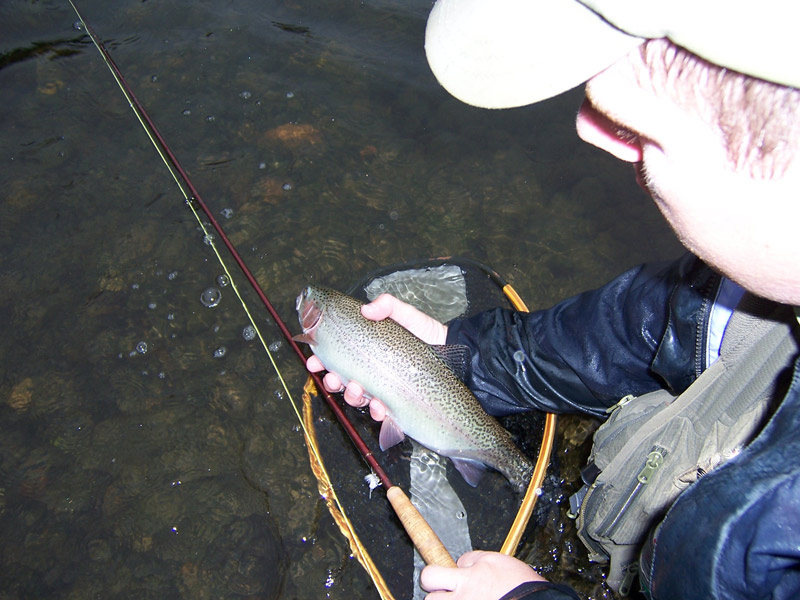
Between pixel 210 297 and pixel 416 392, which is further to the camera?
pixel 210 297

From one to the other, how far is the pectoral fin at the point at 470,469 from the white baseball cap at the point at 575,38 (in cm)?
195

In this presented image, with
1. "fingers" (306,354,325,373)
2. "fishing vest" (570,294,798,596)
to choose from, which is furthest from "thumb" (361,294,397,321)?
"fishing vest" (570,294,798,596)

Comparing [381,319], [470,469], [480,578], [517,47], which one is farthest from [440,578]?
[517,47]

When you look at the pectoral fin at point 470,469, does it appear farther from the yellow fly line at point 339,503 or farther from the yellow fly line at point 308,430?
the yellow fly line at point 308,430

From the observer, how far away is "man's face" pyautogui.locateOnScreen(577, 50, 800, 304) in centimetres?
99

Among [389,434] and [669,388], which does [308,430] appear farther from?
[669,388]

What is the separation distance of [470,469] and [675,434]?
1.05m

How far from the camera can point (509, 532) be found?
2.54 m

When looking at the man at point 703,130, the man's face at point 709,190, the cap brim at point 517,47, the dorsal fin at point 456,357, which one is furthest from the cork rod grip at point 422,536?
the cap brim at point 517,47

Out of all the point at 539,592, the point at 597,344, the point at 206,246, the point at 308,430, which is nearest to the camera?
the point at 539,592

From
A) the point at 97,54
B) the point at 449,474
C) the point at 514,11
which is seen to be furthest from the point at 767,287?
the point at 97,54

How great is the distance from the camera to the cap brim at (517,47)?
38.9 inches

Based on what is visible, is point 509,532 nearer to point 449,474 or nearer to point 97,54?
point 449,474

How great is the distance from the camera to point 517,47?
1076 millimetres
